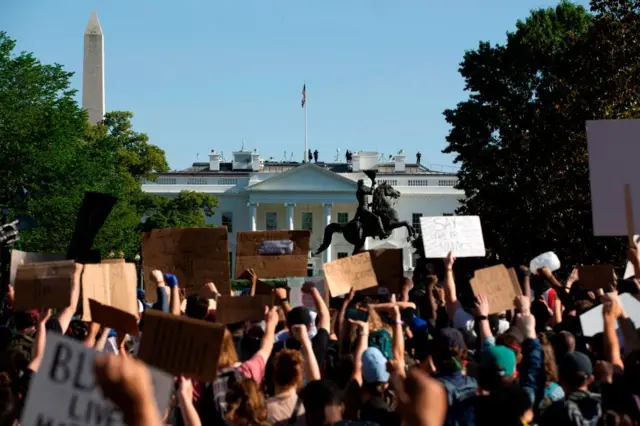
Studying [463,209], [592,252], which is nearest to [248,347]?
[592,252]

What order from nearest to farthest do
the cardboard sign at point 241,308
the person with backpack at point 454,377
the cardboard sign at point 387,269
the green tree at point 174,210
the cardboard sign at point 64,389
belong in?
the cardboard sign at point 64,389 → the person with backpack at point 454,377 → the cardboard sign at point 241,308 → the cardboard sign at point 387,269 → the green tree at point 174,210

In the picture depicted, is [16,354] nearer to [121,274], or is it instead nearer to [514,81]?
[121,274]

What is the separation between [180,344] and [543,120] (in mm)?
30335

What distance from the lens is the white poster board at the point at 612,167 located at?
9.91 metres

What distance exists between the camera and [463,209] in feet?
128

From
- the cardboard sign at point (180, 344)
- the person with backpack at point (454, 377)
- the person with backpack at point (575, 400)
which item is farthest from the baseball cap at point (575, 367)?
the cardboard sign at point (180, 344)

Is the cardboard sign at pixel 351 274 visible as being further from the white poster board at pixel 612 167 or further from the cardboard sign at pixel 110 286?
the cardboard sign at pixel 110 286

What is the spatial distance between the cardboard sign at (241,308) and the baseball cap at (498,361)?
266 cm

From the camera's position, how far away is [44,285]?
23.5 feet

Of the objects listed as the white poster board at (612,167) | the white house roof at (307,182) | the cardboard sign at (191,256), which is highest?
the white house roof at (307,182)

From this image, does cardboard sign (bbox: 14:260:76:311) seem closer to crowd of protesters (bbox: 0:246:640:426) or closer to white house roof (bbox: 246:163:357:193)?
crowd of protesters (bbox: 0:246:640:426)

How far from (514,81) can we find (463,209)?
6.00 meters

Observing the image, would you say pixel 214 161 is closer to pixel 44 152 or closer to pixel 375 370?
pixel 44 152

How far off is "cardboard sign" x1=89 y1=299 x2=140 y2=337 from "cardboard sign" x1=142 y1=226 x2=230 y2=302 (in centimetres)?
462
